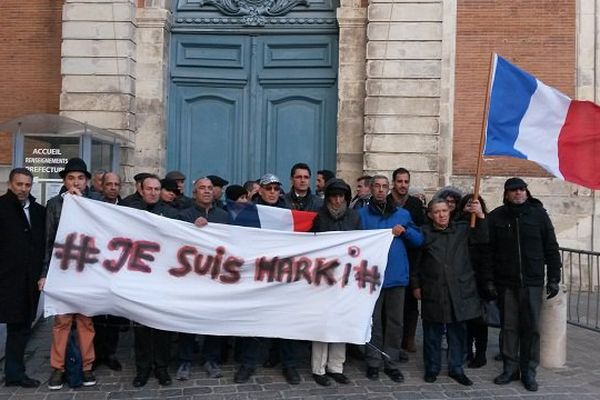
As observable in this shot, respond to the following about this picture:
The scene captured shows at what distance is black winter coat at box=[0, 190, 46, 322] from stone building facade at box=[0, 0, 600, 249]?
6.24 m

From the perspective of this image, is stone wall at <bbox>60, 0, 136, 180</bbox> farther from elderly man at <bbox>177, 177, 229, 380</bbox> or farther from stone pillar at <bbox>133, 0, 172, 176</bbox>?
elderly man at <bbox>177, 177, 229, 380</bbox>

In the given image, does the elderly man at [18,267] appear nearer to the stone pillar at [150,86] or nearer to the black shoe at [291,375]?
the black shoe at [291,375]

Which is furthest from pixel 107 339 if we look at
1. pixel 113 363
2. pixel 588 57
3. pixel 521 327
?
pixel 588 57

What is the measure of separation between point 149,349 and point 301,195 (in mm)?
2211

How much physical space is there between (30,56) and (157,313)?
873 cm

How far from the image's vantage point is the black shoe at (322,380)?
5.60 meters

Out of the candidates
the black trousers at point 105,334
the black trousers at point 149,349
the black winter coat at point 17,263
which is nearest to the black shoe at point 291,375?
the black trousers at point 149,349

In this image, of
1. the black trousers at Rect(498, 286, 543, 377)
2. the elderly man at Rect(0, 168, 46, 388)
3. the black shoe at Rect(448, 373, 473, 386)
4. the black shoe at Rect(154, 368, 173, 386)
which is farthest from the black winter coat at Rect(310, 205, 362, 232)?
the elderly man at Rect(0, 168, 46, 388)

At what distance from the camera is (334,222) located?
19.2ft

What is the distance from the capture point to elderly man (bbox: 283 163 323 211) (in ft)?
20.7

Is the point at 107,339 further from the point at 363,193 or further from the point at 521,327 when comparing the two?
the point at 521,327

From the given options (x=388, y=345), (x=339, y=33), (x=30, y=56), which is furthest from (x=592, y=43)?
(x=30, y=56)

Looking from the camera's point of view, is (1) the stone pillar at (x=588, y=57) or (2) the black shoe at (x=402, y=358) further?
(1) the stone pillar at (x=588, y=57)

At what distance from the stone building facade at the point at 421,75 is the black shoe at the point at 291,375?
6105mm
